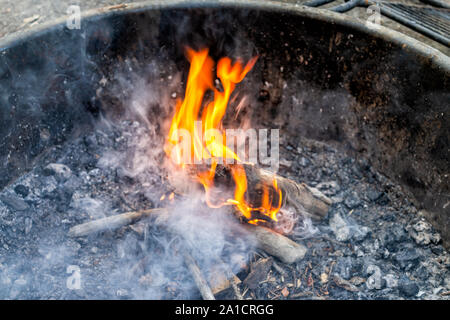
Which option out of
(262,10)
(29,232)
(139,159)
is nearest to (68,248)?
(29,232)

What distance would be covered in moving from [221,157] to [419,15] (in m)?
2.05

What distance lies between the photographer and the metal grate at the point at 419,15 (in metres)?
3.03

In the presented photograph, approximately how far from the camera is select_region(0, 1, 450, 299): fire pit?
2.25 m

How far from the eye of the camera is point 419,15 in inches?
132

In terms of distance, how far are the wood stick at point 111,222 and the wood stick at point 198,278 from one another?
0.35 meters

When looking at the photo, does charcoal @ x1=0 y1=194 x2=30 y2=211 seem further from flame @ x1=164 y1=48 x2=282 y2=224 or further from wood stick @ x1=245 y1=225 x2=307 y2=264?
wood stick @ x1=245 y1=225 x2=307 y2=264

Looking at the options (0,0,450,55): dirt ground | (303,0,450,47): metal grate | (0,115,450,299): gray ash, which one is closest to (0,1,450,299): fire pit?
(0,115,450,299): gray ash

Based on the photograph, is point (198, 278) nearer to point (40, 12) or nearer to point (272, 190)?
point (272, 190)

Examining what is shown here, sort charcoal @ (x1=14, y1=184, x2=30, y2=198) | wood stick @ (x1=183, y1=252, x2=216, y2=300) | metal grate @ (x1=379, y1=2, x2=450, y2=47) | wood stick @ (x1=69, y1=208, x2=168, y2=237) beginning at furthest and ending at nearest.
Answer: metal grate @ (x1=379, y1=2, x2=450, y2=47), charcoal @ (x1=14, y1=184, x2=30, y2=198), wood stick @ (x1=69, y1=208, x2=168, y2=237), wood stick @ (x1=183, y1=252, x2=216, y2=300)

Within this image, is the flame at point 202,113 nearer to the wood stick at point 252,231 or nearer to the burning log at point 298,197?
the burning log at point 298,197

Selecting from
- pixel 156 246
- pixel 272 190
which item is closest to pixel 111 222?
pixel 156 246

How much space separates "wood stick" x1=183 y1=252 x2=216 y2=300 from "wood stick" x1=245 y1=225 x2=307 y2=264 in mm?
365

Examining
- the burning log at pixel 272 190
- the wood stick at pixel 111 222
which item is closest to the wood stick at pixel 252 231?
the wood stick at pixel 111 222

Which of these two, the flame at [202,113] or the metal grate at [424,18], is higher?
the metal grate at [424,18]
